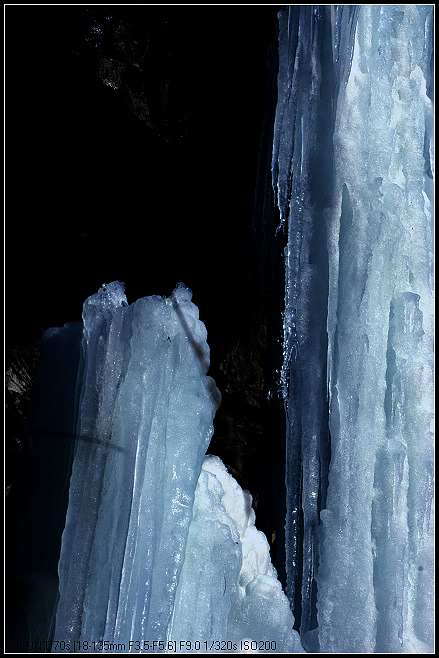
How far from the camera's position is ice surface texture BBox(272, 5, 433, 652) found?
8.41 ft

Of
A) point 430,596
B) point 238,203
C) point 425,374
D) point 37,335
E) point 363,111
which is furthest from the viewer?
point 238,203

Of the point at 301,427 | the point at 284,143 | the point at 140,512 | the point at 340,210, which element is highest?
the point at 284,143

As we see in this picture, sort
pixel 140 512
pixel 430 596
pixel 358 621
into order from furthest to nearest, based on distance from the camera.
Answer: pixel 430 596
pixel 358 621
pixel 140 512

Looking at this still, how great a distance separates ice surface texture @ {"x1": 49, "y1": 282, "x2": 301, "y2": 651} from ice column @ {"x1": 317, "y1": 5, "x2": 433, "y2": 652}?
1.27 ft

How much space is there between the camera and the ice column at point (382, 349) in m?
2.52

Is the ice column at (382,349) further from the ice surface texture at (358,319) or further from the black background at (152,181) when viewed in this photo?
the black background at (152,181)

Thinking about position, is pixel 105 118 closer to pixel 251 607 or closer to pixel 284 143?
pixel 284 143

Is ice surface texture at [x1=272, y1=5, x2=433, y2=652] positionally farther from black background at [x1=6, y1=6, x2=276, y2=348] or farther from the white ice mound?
black background at [x1=6, y1=6, x2=276, y2=348]

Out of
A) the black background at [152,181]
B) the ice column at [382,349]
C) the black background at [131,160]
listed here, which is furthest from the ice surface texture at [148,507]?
the black background at [131,160]

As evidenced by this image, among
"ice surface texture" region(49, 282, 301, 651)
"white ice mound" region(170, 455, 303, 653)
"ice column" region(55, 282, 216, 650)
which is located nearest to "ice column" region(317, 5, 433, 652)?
"white ice mound" region(170, 455, 303, 653)

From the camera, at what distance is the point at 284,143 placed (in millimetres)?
3057

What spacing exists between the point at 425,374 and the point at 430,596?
38.6 inches

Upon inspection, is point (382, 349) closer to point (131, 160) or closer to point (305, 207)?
point (305, 207)

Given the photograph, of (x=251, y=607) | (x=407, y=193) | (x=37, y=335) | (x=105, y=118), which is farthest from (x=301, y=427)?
(x=105, y=118)
